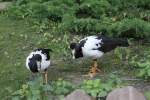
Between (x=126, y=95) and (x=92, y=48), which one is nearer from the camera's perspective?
(x=126, y=95)

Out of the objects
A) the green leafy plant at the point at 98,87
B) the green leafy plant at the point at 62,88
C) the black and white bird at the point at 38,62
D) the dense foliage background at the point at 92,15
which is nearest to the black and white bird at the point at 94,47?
the black and white bird at the point at 38,62

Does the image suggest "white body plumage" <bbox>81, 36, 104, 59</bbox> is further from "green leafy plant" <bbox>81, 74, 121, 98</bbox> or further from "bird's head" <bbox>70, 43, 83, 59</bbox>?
"green leafy plant" <bbox>81, 74, 121, 98</bbox>

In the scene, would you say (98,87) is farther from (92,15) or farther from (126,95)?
(92,15)

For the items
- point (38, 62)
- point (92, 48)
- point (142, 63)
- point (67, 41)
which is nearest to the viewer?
point (38, 62)

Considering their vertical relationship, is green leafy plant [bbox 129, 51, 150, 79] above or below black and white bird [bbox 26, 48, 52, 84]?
below

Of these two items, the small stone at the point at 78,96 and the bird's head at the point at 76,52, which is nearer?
the small stone at the point at 78,96

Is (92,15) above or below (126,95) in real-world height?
below

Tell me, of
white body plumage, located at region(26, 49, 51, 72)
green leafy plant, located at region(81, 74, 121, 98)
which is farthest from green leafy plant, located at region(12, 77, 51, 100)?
white body plumage, located at region(26, 49, 51, 72)

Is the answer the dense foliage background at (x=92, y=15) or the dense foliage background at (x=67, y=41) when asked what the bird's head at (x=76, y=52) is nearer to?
the dense foliage background at (x=67, y=41)

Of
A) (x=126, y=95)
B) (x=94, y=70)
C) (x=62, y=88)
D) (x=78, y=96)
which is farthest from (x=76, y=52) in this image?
(x=126, y=95)

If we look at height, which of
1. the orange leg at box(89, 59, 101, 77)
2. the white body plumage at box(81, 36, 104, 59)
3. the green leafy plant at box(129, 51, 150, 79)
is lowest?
the orange leg at box(89, 59, 101, 77)

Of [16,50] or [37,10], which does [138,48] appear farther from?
[37,10]

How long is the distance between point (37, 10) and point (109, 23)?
1.89 m

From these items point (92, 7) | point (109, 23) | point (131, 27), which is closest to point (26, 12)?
point (92, 7)
